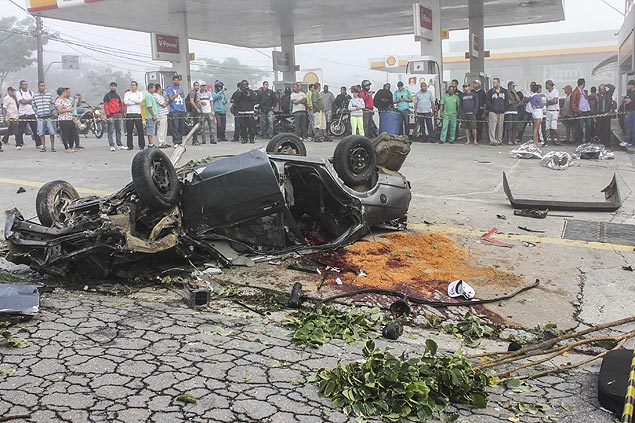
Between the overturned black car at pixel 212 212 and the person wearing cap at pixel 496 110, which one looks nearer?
the overturned black car at pixel 212 212

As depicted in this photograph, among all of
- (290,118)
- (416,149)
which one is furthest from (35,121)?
(416,149)

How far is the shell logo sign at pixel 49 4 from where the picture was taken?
19516mm

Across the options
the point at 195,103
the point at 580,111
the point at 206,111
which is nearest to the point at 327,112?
the point at 206,111

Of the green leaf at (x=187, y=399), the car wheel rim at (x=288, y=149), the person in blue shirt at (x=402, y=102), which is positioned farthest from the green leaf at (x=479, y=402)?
the person in blue shirt at (x=402, y=102)

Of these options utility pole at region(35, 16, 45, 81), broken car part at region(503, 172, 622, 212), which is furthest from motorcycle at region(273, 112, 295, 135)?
utility pole at region(35, 16, 45, 81)

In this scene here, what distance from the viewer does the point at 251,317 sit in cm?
547

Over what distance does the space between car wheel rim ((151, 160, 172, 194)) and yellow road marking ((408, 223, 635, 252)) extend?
11.5 ft

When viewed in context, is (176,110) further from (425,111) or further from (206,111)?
(425,111)

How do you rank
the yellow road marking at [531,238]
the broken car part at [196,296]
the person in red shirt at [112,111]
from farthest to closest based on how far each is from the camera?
the person in red shirt at [112,111] < the yellow road marking at [531,238] < the broken car part at [196,296]

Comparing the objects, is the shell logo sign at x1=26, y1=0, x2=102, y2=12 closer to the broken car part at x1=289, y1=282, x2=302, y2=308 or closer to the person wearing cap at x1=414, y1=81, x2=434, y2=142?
the person wearing cap at x1=414, y1=81, x2=434, y2=142

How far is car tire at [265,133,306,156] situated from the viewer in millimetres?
7809

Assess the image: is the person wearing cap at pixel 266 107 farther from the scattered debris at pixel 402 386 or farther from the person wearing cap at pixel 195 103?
the scattered debris at pixel 402 386

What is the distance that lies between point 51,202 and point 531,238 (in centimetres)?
568

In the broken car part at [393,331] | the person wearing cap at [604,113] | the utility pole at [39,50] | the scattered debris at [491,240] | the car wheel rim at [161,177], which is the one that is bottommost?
the broken car part at [393,331]
